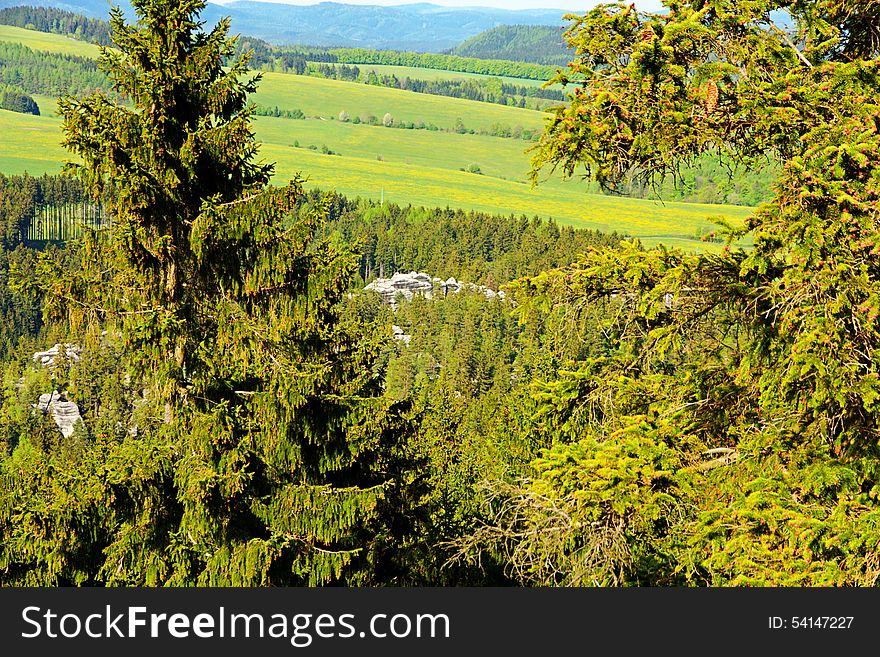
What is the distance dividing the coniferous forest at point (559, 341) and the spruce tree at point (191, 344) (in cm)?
4

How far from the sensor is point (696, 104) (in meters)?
8.60

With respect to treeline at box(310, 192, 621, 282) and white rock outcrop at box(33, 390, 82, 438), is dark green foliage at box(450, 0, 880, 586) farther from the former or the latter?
A: treeline at box(310, 192, 621, 282)

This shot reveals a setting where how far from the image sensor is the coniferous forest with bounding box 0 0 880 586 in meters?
7.71

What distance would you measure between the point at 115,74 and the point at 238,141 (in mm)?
1618

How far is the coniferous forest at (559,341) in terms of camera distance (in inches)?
304

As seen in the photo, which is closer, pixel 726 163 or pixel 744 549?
pixel 744 549

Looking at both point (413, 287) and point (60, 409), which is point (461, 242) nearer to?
point (413, 287)

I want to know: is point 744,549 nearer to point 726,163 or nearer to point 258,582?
point 726,163

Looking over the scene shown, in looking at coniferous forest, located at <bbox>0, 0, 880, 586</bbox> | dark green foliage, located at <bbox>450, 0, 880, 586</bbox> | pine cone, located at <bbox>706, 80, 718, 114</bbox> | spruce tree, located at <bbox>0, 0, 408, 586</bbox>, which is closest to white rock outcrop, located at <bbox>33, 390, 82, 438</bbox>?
coniferous forest, located at <bbox>0, 0, 880, 586</bbox>

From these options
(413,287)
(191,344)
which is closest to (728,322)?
(191,344)

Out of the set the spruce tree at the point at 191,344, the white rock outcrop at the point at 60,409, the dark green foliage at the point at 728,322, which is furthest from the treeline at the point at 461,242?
the dark green foliage at the point at 728,322

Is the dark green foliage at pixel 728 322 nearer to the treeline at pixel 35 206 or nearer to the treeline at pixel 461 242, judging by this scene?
the treeline at pixel 461 242

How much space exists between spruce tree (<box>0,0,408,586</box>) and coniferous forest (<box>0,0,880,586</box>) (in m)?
0.04

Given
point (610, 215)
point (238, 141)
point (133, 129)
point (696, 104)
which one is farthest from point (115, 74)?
point (610, 215)
